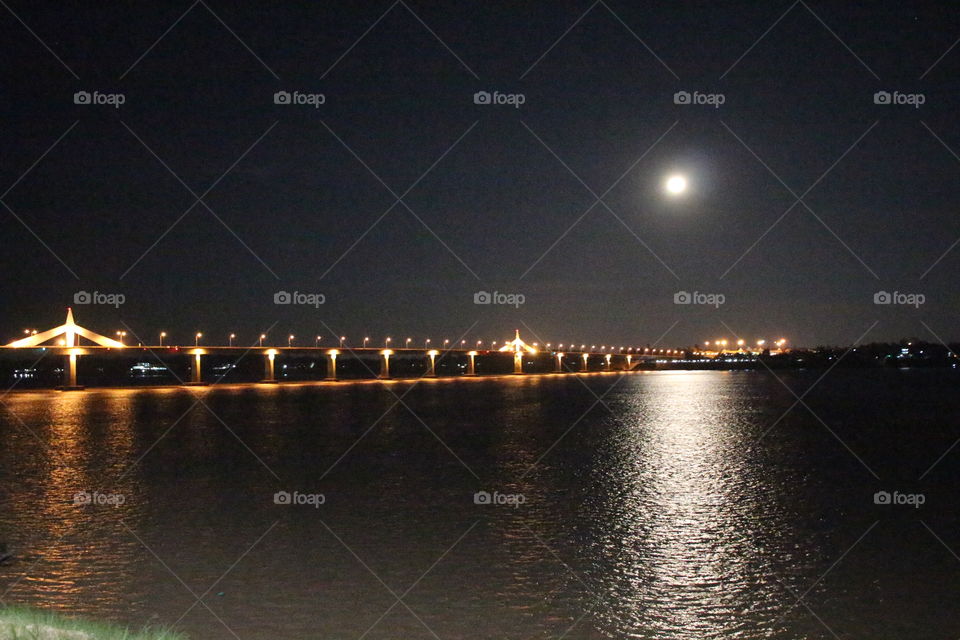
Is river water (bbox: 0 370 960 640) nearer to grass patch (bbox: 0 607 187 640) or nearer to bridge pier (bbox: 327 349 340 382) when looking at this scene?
grass patch (bbox: 0 607 187 640)

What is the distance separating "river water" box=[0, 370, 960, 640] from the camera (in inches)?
353

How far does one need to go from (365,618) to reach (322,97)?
1492 centimetres

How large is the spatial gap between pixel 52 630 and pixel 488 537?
7.21 m

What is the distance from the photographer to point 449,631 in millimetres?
8469

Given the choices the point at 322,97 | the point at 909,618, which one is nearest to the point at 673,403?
the point at 322,97

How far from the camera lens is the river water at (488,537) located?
8977mm

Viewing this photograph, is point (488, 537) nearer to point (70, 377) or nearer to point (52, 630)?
point (52, 630)

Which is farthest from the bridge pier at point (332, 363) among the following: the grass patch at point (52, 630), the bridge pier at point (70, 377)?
the grass patch at point (52, 630)

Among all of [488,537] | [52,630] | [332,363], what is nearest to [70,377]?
[332,363]

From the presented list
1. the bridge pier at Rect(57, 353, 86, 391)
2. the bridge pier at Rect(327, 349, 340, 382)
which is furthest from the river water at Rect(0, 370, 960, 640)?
the bridge pier at Rect(327, 349, 340, 382)

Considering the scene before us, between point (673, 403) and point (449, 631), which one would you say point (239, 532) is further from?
point (673, 403)

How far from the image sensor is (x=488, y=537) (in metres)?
12.7

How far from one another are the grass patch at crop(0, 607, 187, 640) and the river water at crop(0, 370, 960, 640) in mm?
1172

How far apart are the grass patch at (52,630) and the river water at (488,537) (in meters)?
1.17
